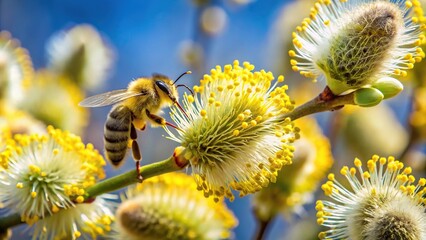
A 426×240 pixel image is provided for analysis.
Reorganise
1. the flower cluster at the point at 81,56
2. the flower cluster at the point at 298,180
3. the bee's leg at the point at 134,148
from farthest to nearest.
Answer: the flower cluster at the point at 81,56
the flower cluster at the point at 298,180
the bee's leg at the point at 134,148

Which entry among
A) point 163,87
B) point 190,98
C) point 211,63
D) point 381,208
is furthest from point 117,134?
point 211,63

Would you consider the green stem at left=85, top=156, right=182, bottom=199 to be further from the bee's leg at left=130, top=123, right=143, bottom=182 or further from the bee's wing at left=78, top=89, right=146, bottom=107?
the bee's wing at left=78, top=89, right=146, bottom=107

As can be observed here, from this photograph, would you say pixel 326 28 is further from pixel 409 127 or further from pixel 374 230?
pixel 409 127

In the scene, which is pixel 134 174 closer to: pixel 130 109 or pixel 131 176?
pixel 131 176

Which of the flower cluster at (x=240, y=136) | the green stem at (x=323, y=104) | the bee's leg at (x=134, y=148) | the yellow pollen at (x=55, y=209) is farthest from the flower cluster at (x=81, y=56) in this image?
the green stem at (x=323, y=104)

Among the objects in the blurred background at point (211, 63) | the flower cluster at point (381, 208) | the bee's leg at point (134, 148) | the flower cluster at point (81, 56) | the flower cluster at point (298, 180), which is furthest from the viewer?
the flower cluster at point (81, 56)

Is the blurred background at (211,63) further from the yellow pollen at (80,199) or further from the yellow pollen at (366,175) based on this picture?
the yellow pollen at (366,175)

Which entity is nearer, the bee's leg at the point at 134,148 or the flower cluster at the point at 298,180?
the bee's leg at the point at 134,148
